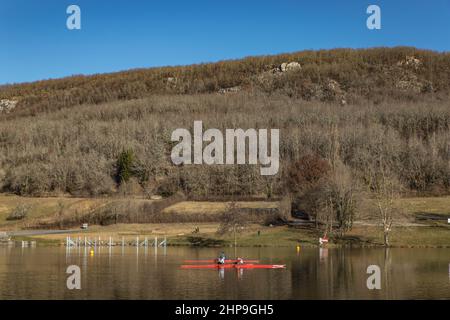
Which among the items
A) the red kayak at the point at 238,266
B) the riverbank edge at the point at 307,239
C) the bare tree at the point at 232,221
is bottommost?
the riverbank edge at the point at 307,239

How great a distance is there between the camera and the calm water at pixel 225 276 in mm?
45969

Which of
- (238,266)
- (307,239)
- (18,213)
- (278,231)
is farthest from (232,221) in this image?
(18,213)

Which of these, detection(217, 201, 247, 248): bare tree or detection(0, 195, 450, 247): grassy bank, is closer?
detection(0, 195, 450, 247): grassy bank

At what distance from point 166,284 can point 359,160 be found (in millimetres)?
109412

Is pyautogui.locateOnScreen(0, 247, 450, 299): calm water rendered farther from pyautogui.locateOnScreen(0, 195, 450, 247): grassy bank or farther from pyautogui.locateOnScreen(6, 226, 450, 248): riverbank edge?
pyautogui.locateOnScreen(0, 195, 450, 247): grassy bank

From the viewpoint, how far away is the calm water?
46.0 metres

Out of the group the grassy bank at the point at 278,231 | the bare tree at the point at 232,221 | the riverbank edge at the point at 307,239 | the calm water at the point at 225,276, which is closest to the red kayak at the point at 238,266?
the calm water at the point at 225,276

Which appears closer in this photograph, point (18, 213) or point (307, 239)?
Answer: point (307, 239)

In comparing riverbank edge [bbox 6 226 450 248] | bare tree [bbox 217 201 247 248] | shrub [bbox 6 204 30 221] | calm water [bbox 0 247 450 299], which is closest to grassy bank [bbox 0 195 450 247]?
riverbank edge [bbox 6 226 450 248]

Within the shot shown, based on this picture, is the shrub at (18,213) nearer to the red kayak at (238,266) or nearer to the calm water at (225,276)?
the calm water at (225,276)

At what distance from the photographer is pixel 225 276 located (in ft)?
187

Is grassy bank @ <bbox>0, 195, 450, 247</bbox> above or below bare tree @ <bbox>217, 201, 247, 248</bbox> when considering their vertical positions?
below

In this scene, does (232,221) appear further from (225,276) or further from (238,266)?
(225,276)
